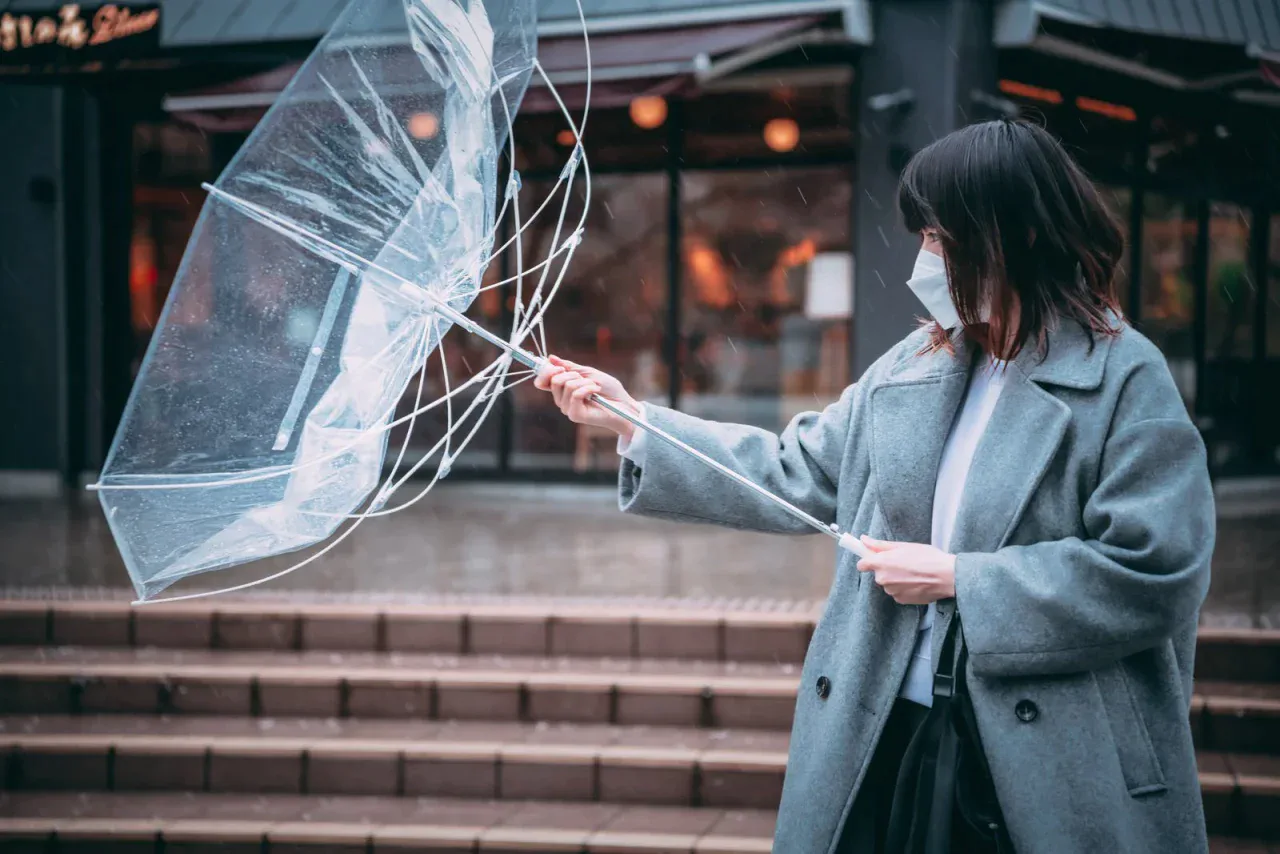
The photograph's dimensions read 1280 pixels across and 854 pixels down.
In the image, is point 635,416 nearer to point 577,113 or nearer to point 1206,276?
point 577,113

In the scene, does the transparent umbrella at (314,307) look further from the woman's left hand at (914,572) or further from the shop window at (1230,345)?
the shop window at (1230,345)

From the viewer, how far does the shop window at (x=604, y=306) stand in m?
10.3

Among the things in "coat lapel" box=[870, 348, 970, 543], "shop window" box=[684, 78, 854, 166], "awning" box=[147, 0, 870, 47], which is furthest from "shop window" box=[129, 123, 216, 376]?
"coat lapel" box=[870, 348, 970, 543]

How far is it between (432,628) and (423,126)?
3.82 m

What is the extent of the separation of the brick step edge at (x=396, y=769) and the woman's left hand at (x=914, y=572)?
2.91 meters

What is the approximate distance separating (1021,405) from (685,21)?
761cm

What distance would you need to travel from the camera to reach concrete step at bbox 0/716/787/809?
4551mm

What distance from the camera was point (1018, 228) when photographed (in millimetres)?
1788

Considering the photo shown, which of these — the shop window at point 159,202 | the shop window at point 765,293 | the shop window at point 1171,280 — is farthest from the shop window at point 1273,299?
the shop window at point 159,202

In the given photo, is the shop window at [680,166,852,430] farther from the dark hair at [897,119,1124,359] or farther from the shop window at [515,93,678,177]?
the dark hair at [897,119,1124,359]

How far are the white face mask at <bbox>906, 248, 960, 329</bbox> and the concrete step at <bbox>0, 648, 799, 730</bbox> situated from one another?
3.23m

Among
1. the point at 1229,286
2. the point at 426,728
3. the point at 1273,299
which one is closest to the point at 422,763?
the point at 426,728

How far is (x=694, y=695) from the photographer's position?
494 centimetres

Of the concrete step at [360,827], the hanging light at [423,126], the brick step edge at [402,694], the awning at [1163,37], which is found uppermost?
the awning at [1163,37]
